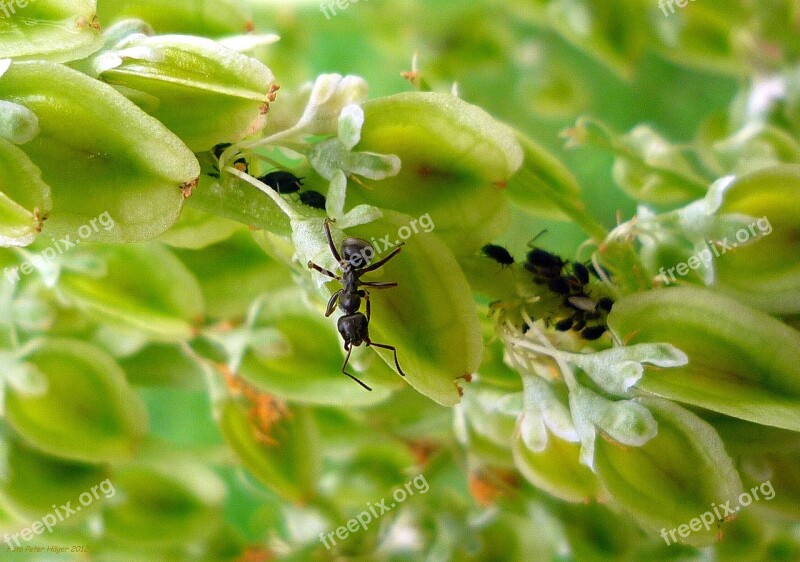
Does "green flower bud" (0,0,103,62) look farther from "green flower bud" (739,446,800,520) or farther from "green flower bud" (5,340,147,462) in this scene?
"green flower bud" (739,446,800,520)

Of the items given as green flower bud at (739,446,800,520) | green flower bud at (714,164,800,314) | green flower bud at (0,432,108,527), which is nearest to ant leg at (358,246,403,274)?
green flower bud at (714,164,800,314)

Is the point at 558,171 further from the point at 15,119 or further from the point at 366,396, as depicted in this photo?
the point at 15,119

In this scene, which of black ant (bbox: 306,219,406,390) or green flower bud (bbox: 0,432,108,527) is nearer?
black ant (bbox: 306,219,406,390)

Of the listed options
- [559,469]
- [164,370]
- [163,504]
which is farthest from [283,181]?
[163,504]

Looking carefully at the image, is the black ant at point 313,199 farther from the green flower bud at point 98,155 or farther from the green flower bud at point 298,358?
the green flower bud at point 298,358

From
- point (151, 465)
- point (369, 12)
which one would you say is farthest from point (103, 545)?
point (369, 12)

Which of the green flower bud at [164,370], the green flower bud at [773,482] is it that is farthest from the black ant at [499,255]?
the green flower bud at [164,370]

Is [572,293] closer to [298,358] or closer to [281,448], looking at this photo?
[298,358]
